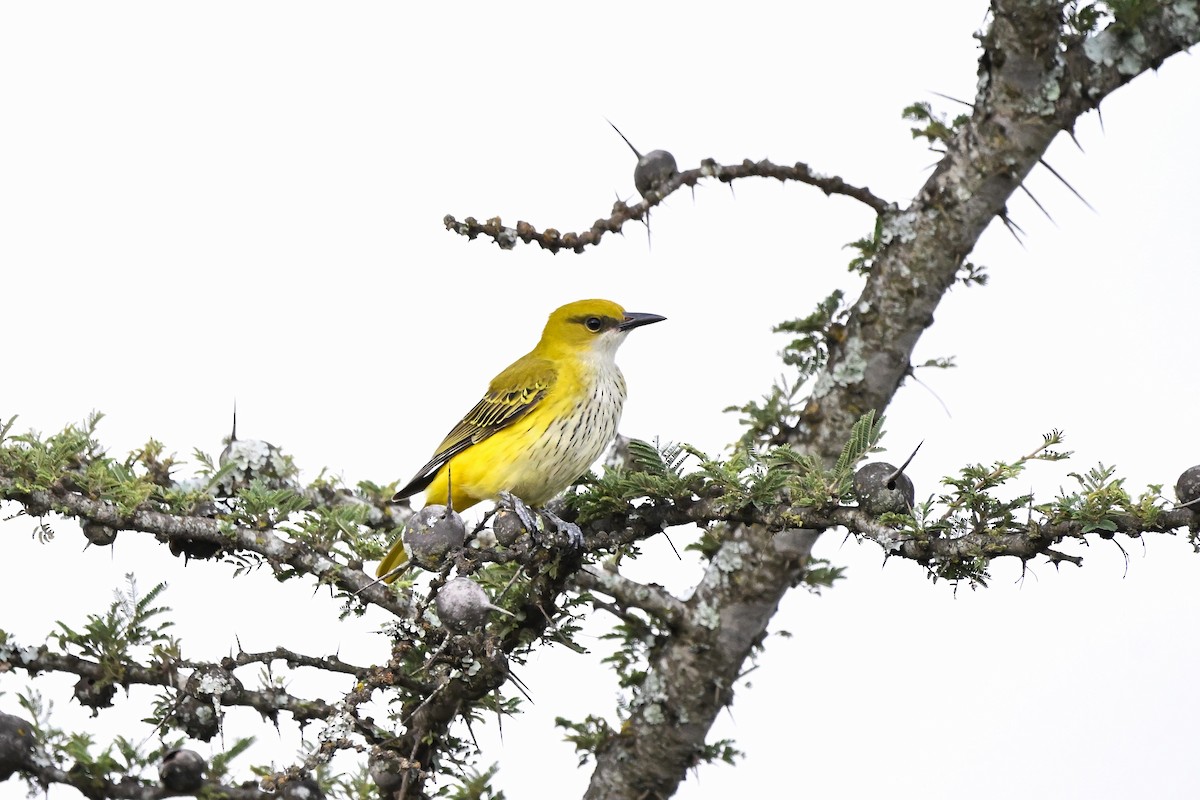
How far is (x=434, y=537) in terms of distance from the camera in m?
3.75

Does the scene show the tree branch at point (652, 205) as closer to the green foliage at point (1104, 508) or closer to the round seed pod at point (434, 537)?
the round seed pod at point (434, 537)

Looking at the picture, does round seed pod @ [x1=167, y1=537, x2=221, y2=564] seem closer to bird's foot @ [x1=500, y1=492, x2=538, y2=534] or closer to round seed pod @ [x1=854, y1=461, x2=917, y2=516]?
bird's foot @ [x1=500, y1=492, x2=538, y2=534]

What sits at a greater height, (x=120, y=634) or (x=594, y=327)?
(x=594, y=327)

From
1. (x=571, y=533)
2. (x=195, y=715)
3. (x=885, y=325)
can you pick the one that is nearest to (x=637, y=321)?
(x=885, y=325)

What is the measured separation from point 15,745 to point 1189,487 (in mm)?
3177

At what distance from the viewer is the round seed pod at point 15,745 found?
12.4 ft

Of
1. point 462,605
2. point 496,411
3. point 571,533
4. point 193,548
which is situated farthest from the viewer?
point 496,411

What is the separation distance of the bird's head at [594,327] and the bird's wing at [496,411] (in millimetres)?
189

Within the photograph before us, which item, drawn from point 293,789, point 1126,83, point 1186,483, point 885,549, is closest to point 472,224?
point 885,549

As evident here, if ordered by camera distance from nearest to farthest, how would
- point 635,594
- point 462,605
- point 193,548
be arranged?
point 462,605, point 193,548, point 635,594

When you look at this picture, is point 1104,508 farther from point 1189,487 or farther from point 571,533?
point 571,533

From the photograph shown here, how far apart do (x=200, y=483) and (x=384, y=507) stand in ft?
3.68

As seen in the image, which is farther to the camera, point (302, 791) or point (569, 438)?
point (569, 438)

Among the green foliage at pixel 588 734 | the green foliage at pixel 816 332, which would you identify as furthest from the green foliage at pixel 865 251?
the green foliage at pixel 588 734
